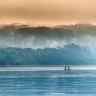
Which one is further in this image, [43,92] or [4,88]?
[4,88]

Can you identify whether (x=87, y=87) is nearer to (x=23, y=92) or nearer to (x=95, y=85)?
(x=95, y=85)

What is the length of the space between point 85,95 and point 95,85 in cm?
1230

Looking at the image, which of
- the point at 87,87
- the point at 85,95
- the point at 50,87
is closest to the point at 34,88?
the point at 50,87

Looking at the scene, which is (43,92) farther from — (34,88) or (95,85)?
(95,85)

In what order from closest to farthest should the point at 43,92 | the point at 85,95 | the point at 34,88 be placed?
1. the point at 85,95
2. the point at 43,92
3. the point at 34,88

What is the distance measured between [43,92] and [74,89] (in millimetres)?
5079

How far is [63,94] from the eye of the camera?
187ft

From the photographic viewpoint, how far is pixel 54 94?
57.0m

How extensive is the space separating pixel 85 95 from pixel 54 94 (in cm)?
366

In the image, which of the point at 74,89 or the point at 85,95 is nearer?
the point at 85,95

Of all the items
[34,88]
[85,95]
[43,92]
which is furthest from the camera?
[34,88]

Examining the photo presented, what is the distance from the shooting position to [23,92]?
5988 cm

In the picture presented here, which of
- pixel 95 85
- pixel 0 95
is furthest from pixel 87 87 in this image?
pixel 0 95

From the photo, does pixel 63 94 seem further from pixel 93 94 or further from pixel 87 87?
pixel 87 87
